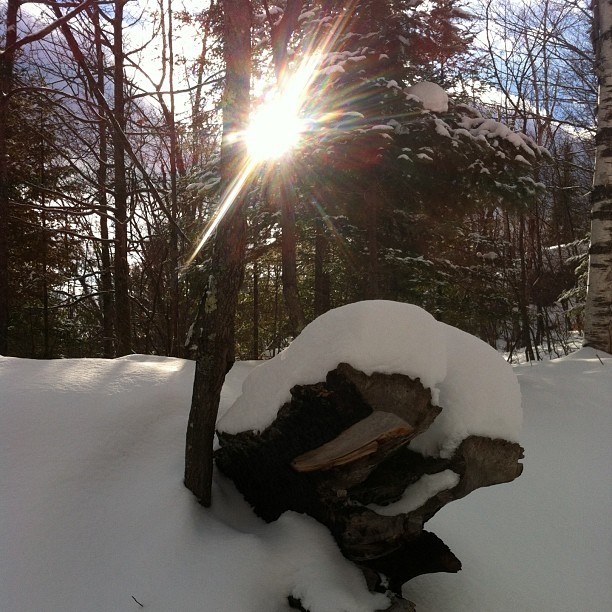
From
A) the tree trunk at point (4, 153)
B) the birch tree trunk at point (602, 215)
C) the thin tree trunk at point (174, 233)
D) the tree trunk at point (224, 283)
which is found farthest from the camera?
the thin tree trunk at point (174, 233)

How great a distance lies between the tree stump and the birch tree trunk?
179 inches

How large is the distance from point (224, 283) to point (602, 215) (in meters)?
5.51

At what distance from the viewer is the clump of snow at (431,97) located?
574 cm

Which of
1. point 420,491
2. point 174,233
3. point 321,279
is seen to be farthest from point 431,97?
point 420,491

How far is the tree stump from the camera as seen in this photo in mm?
1614

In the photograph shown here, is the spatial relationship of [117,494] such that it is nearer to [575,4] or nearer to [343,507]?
[343,507]

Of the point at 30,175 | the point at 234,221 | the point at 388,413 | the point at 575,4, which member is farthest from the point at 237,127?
the point at 30,175

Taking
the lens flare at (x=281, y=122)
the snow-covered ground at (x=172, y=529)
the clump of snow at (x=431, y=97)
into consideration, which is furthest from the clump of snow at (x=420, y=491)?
the clump of snow at (x=431, y=97)

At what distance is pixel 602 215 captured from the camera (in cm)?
560

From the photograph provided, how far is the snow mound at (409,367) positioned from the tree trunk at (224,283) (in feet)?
0.53

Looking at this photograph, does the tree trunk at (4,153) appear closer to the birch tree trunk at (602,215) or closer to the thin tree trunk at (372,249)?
the thin tree trunk at (372,249)

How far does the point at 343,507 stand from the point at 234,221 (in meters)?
1.37

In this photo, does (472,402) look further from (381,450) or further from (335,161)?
(335,161)

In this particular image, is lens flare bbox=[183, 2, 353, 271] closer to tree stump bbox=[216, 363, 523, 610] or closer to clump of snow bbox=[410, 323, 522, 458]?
tree stump bbox=[216, 363, 523, 610]
